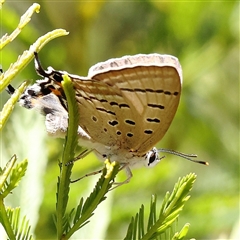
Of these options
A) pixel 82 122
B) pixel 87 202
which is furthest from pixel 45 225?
pixel 87 202

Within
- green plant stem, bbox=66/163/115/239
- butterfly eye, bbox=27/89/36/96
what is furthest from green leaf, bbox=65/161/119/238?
butterfly eye, bbox=27/89/36/96

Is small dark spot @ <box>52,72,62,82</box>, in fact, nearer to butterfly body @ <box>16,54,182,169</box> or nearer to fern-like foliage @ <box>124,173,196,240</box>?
butterfly body @ <box>16,54,182,169</box>

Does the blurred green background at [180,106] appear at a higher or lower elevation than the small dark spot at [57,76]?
higher

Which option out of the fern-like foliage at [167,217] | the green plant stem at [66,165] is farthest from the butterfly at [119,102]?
the fern-like foliage at [167,217]

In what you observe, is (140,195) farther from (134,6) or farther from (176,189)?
(176,189)

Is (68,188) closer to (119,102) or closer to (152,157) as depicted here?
(119,102)

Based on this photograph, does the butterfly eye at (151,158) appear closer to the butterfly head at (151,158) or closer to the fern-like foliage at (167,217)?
the butterfly head at (151,158)
